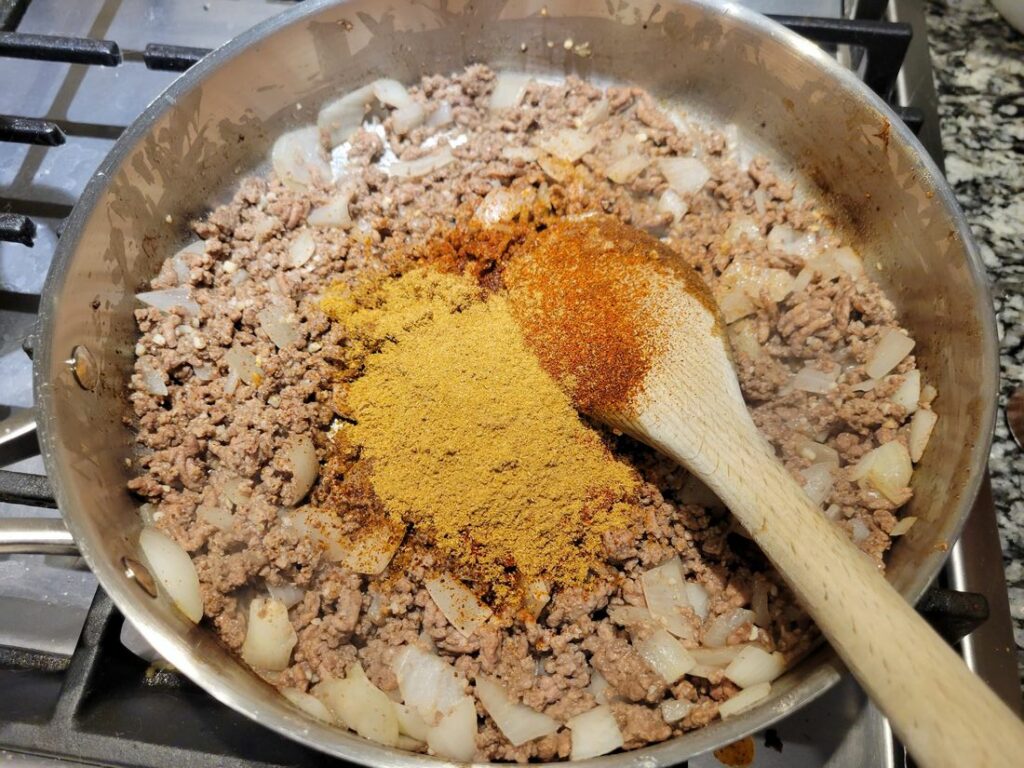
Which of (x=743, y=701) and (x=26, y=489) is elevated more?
(x=26, y=489)

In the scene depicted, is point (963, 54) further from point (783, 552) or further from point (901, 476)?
point (783, 552)

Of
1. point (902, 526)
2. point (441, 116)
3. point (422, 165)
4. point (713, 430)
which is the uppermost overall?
point (441, 116)

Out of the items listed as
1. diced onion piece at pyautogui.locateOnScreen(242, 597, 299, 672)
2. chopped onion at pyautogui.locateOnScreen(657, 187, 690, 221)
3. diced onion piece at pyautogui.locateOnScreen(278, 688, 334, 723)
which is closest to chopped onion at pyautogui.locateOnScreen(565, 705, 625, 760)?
diced onion piece at pyautogui.locateOnScreen(278, 688, 334, 723)

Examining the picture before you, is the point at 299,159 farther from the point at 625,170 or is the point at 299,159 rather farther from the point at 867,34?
the point at 867,34

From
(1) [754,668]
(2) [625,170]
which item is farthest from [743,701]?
(2) [625,170]

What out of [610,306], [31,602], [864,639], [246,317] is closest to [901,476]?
[864,639]

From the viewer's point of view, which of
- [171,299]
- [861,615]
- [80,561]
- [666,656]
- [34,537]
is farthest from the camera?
[171,299]

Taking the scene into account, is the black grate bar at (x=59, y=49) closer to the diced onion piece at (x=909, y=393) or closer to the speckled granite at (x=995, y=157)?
the diced onion piece at (x=909, y=393)

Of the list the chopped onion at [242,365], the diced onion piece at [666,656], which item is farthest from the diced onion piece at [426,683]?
the chopped onion at [242,365]
